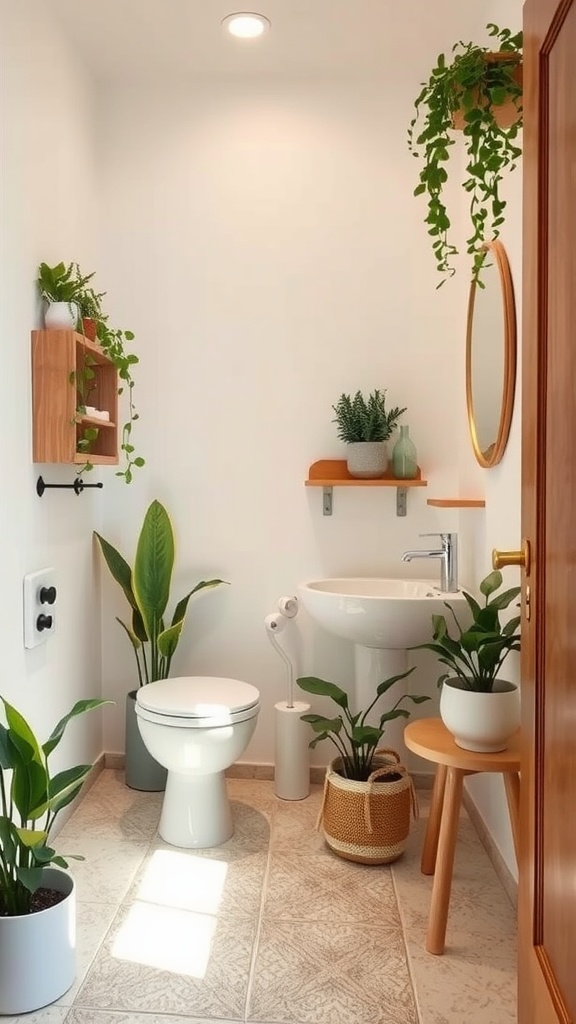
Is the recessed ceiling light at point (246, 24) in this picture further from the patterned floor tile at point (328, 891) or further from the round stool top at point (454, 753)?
the patterned floor tile at point (328, 891)

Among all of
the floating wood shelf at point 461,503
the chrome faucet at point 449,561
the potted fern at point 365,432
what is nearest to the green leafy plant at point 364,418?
the potted fern at point 365,432

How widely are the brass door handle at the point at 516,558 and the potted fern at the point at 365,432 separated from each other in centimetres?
139

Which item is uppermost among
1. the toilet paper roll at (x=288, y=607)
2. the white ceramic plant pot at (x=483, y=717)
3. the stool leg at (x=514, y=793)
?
the toilet paper roll at (x=288, y=607)

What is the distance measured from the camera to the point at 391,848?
226 cm

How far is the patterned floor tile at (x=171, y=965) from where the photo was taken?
167cm

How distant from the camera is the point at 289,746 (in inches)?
107

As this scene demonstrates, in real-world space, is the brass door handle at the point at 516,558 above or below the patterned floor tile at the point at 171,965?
above

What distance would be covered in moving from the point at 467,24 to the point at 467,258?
0.70 metres

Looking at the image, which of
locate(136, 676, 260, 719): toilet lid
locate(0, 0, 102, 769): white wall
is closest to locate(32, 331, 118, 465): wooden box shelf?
locate(0, 0, 102, 769): white wall

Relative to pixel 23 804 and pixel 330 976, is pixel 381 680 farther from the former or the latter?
pixel 23 804

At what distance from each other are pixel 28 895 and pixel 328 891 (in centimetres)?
82

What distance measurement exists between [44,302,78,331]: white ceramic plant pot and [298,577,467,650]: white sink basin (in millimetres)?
1079

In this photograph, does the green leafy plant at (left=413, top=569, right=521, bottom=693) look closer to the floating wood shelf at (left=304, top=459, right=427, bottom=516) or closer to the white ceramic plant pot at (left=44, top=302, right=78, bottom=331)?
the floating wood shelf at (left=304, top=459, right=427, bottom=516)

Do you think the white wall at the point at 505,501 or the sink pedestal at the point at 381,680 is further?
the sink pedestal at the point at 381,680
